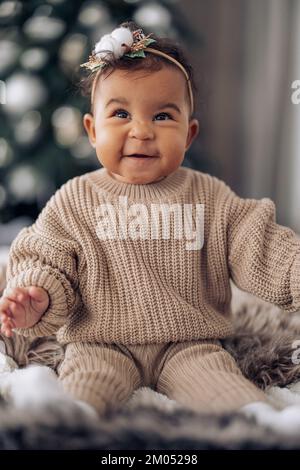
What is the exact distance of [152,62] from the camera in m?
0.87

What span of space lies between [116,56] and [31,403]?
52 cm

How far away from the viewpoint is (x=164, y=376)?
2.71ft

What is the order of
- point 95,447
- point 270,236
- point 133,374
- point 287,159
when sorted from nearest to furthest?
1. point 95,447
2. point 133,374
3. point 270,236
4. point 287,159

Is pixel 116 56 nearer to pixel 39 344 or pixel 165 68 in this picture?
pixel 165 68

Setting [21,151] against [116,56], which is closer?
[116,56]

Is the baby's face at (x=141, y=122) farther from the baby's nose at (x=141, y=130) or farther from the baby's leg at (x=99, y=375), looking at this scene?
the baby's leg at (x=99, y=375)

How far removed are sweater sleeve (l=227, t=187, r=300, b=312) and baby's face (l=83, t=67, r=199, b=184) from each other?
14 cm

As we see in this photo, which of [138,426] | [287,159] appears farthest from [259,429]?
[287,159]

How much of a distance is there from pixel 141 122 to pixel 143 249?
0.62 ft

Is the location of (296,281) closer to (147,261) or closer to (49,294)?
(147,261)

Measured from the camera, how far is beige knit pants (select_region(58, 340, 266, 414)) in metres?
0.69

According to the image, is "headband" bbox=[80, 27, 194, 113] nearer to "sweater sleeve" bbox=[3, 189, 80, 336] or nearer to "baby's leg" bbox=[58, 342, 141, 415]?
"sweater sleeve" bbox=[3, 189, 80, 336]

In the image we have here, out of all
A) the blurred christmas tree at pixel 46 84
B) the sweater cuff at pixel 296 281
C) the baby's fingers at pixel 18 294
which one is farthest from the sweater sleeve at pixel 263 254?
the blurred christmas tree at pixel 46 84

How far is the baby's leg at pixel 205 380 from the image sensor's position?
0.69 metres
